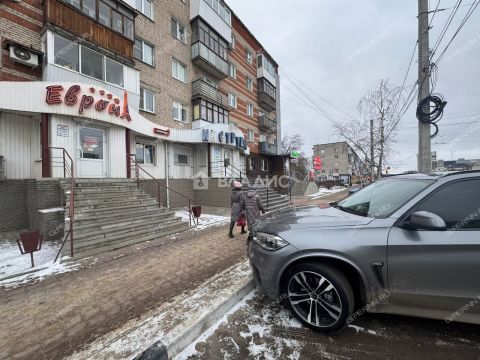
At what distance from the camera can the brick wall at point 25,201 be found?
6938mm

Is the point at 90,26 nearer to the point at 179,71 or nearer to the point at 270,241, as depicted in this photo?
the point at 179,71

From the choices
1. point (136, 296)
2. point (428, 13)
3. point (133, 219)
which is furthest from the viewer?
point (133, 219)

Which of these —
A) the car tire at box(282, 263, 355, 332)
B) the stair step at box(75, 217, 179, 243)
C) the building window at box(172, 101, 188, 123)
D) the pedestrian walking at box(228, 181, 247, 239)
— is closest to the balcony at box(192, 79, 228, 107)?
the building window at box(172, 101, 188, 123)

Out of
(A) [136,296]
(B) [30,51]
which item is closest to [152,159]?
(B) [30,51]

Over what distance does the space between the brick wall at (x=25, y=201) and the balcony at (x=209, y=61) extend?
38.9ft

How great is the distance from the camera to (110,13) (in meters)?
9.89

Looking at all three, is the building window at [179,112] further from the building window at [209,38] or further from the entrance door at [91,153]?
the entrance door at [91,153]

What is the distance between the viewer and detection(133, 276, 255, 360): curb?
199 centimetres

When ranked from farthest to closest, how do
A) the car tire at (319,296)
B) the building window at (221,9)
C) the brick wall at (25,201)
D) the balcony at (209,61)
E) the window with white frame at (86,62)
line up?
the building window at (221,9)
the balcony at (209,61)
the window with white frame at (86,62)
the brick wall at (25,201)
the car tire at (319,296)

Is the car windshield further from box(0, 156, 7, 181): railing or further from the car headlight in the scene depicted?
box(0, 156, 7, 181): railing

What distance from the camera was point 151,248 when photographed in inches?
225

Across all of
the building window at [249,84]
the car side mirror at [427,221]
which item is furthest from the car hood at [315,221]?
the building window at [249,84]

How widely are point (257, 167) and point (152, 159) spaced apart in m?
11.6

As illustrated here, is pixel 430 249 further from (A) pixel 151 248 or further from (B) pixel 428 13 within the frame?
(B) pixel 428 13
